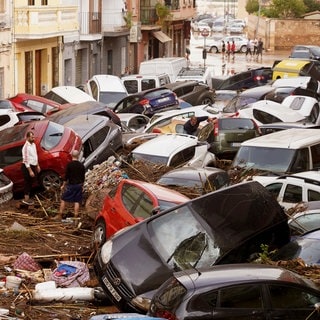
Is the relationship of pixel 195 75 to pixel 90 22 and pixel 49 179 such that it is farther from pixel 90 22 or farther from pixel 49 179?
pixel 49 179

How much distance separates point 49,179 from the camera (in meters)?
20.2

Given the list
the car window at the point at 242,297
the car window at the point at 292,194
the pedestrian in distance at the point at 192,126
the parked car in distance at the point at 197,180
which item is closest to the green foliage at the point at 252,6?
the pedestrian in distance at the point at 192,126

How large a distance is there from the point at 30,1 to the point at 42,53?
2441 mm

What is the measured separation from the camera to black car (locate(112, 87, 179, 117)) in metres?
31.8

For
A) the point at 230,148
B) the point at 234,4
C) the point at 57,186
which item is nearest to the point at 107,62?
the point at 230,148

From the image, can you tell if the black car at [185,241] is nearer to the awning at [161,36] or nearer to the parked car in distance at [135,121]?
the parked car in distance at [135,121]

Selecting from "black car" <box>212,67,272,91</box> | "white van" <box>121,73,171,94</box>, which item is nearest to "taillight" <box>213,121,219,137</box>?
"white van" <box>121,73,171,94</box>

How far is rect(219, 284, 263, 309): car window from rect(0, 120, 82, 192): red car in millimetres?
10034

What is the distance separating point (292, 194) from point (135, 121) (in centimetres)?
1223

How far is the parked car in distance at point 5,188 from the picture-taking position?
734 inches

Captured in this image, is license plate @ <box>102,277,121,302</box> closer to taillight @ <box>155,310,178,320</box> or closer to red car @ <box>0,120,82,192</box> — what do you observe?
taillight @ <box>155,310,178,320</box>

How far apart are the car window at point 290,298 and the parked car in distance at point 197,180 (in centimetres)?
637

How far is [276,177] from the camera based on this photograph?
18.6m

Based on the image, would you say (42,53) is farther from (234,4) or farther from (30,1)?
(234,4)
